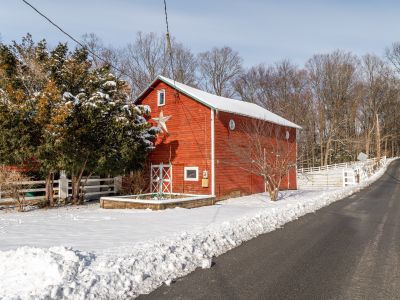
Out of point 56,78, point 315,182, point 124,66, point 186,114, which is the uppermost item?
point 124,66

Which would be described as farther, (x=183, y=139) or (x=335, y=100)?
(x=335, y=100)

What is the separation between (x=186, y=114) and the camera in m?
20.1

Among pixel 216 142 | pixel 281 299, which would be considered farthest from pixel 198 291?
pixel 216 142

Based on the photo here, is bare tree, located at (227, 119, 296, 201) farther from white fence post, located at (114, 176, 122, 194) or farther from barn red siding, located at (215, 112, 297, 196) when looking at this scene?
white fence post, located at (114, 176, 122, 194)

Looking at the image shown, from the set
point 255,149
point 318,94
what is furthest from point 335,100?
point 255,149

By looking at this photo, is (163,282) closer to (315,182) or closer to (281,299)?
(281,299)

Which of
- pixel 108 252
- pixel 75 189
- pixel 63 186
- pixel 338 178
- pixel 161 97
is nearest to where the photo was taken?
pixel 108 252

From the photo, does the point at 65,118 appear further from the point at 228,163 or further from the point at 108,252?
the point at 108,252

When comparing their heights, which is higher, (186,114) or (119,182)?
(186,114)

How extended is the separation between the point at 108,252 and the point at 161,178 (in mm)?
14624

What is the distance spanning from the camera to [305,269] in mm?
5891

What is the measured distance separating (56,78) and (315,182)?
2692 centimetres

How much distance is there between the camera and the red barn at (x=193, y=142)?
1891 cm

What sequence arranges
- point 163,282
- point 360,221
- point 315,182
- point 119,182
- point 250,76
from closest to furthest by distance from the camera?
point 163,282 < point 360,221 < point 119,182 < point 315,182 < point 250,76
